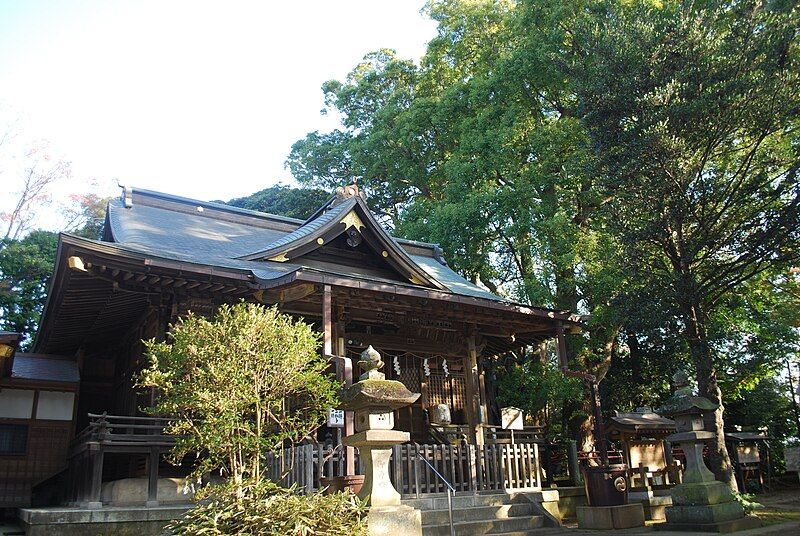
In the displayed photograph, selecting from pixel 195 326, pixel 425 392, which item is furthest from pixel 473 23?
Answer: pixel 195 326

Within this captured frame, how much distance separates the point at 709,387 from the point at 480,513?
6.33m

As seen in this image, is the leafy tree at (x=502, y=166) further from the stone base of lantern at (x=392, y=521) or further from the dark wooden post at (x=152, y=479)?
the dark wooden post at (x=152, y=479)

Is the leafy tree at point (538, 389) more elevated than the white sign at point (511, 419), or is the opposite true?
the leafy tree at point (538, 389)

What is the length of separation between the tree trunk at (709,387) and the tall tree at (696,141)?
0.09 feet

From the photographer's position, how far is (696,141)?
540 inches

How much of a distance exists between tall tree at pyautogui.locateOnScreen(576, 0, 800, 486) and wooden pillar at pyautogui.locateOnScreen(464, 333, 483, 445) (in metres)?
4.46

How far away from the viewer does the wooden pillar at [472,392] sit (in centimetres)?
1386

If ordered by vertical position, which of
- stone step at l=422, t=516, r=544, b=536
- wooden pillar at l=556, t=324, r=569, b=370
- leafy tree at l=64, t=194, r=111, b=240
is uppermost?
leafy tree at l=64, t=194, r=111, b=240

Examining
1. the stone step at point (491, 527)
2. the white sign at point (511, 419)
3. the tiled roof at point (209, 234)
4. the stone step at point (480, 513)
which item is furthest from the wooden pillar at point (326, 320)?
the white sign at point (511, 419)

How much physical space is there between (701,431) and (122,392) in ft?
46.1

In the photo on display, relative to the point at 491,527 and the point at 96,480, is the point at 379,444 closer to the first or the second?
the point at 491,527

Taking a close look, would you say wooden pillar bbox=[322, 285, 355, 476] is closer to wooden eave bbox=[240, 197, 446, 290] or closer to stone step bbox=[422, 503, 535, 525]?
stone step bbox=[422, 503, 535, 525]

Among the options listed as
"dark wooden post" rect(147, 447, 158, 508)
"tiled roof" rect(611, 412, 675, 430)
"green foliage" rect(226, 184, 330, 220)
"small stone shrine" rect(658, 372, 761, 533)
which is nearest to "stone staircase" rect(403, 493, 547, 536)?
"small stone shrine" rect(658, 372, 761, 533)

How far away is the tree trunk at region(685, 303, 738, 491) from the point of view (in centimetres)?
1312
